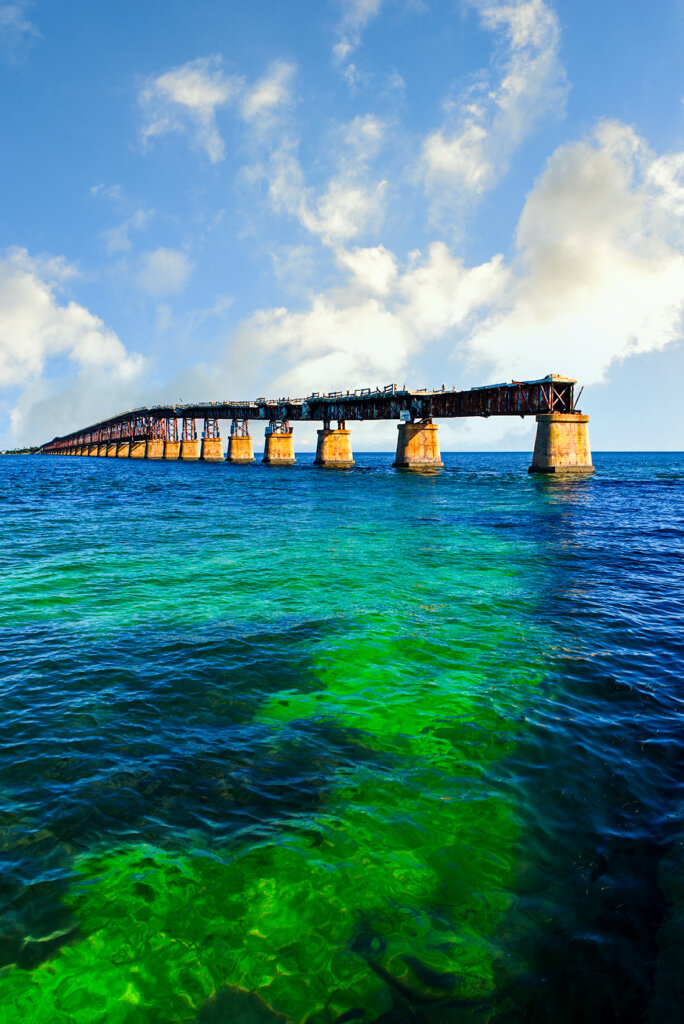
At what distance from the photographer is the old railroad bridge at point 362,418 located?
54.3 meters

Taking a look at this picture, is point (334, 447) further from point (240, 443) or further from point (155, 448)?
point (155, 448)

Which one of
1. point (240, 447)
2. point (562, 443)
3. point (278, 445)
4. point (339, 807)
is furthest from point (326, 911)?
point (240, 447)

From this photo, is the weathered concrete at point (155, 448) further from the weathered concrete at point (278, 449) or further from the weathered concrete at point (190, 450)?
the weathered concrete at point (278, 449)

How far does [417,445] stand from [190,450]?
75.5 meters

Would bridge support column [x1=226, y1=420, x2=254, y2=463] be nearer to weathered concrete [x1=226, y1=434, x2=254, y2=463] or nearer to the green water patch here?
weathered concrete [x1=226, y1=434, x2=254, y2=463]

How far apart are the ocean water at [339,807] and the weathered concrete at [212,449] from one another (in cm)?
11183

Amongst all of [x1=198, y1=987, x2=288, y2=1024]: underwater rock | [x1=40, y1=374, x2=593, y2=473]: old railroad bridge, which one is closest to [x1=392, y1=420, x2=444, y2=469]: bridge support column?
[x1=40, y1=374, x2=593, y2=473]: old railroad bridge

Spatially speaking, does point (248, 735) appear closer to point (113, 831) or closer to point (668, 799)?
point (113, 831)

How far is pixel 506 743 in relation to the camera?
22.3 feet

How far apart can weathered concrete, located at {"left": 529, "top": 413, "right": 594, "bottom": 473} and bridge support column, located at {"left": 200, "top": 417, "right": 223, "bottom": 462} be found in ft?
266

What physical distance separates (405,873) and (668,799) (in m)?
3.12

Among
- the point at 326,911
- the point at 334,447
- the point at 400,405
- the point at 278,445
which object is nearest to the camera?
the point at 326,911

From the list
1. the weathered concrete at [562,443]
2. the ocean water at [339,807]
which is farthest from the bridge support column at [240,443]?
the ocean water at [339,807]

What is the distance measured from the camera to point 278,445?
99312 mm
